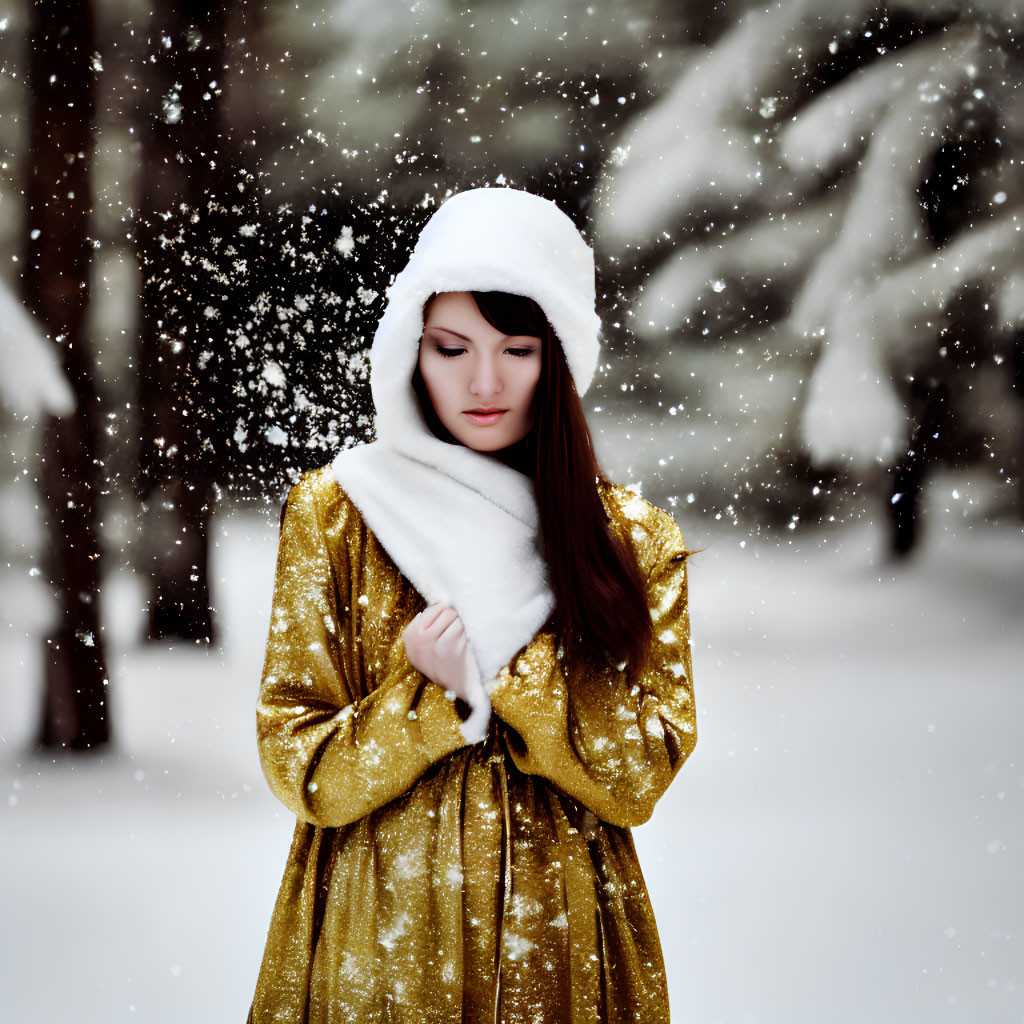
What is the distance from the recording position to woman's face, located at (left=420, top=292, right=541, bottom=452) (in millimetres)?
925

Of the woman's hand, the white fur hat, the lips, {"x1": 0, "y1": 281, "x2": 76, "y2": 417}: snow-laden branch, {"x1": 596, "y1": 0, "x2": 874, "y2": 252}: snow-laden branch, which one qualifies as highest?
{"x1": 596, "y1": 0, "x2": 874, "y2": 252}: snow-laden branch

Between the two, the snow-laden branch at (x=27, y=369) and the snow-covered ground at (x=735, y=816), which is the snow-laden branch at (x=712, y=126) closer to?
the snow-covered ground at (x=735, y=816)

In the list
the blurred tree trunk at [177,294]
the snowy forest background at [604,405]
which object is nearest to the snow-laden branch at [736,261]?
the snowy forest background at [604,405]

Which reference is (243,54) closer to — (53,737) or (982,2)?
(53,737)

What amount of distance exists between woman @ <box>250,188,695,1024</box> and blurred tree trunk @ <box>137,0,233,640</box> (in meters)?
0.85

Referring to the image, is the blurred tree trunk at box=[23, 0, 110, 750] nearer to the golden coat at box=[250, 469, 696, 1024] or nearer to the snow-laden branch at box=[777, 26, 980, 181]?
the golden coat at box=[250, 469, 696, 1024]

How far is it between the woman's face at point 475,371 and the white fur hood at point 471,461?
0.02 meters

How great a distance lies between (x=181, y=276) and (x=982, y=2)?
1.58 m

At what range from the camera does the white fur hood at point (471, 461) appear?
35.4 inches

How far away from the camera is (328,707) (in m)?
0.91

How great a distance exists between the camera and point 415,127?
1658 millimetres

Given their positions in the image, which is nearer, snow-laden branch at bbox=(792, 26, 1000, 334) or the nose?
the nose

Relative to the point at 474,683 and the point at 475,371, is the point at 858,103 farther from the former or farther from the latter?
the point at 474,683

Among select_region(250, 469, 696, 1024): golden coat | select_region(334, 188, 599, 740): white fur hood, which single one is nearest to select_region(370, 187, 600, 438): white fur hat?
select_region(334, 188, 599, 740): white fur hood
